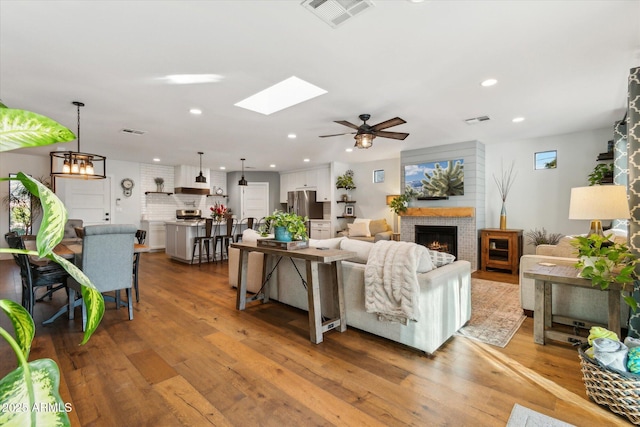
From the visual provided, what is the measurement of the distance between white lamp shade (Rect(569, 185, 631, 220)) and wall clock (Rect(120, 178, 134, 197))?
9157 mm

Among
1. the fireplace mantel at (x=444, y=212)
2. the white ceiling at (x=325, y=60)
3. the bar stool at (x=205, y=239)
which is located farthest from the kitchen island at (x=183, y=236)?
the fireplace mantel at (x=444, y=212)

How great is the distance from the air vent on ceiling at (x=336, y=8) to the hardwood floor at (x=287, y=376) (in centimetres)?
247

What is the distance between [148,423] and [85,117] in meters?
4.23

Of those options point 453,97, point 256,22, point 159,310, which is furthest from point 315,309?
point 453,97

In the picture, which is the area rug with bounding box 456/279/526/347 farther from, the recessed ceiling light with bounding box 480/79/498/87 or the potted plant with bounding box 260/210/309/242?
the recessed ceiling light with bounding box 480/79/498/87

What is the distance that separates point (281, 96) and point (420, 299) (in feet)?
9.15

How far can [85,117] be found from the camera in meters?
4.21

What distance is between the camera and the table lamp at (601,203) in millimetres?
2361

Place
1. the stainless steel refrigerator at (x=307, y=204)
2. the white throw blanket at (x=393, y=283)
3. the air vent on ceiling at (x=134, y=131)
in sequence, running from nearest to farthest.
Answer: the white throw blanket at (x=393, y=283) < the air vent on ceiling at (x=134, y=131) < the stainless steel refrigerator at (x=307, y=204)

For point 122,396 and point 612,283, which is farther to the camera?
point 612,283

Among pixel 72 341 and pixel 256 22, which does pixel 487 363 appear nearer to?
pixel 256 22

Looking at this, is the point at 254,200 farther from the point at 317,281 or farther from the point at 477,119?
the point at 317,281

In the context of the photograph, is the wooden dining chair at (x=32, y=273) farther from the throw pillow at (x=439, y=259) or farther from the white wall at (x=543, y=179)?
the white wall at (x=543, y=179)

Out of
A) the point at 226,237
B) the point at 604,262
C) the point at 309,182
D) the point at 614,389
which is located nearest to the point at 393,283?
the point at 614,389
